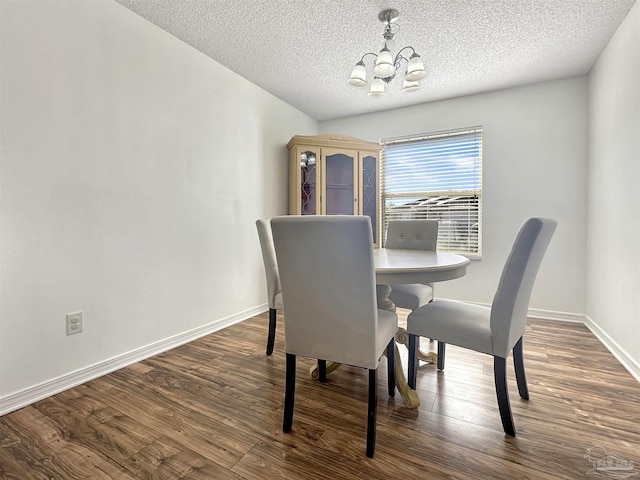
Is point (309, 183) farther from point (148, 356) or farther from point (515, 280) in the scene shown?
point (515, 280)

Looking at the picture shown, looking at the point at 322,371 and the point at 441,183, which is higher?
the point at 441,183

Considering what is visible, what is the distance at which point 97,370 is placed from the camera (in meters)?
1.85

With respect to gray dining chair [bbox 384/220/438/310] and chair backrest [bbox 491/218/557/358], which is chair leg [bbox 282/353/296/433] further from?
gray dining chair [bbox 384/220/438/310]

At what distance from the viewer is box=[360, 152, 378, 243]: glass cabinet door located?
353 cm

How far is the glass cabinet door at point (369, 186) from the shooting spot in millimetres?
3529

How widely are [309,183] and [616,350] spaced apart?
2901mm

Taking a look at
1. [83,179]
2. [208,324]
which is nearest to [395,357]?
[208,324]

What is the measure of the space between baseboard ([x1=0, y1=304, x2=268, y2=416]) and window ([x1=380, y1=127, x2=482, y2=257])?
2402 millimetres

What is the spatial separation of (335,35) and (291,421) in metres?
2.46

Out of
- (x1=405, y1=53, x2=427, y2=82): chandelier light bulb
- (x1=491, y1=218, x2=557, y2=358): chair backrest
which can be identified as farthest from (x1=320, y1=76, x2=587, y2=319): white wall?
(x1=491, y1=218, x2=557, y2=358): chair backrest

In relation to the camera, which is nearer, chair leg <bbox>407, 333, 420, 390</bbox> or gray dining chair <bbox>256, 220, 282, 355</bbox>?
chair leg <bbox>407, 333, 420, 390</bbox>

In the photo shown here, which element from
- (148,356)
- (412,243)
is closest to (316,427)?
(148,356)

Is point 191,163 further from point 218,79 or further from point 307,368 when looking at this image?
point 307,368

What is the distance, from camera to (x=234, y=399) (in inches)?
62.7
